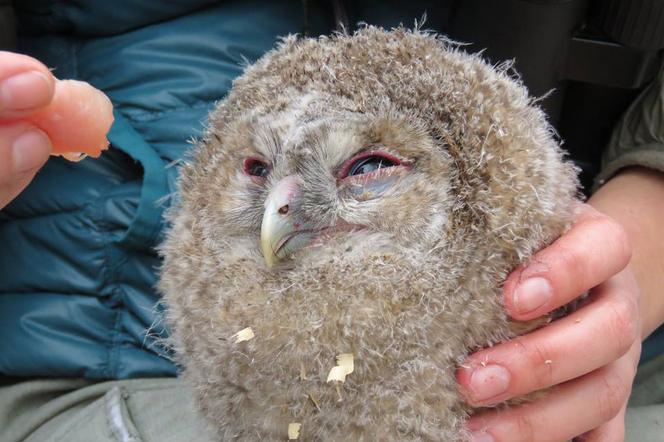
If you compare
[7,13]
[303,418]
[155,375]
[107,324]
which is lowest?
[155,375]

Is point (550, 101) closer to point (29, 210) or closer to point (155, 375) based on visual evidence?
point (155, 375)

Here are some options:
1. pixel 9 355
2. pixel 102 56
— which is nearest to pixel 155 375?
pixel 9 355

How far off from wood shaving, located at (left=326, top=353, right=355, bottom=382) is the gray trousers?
539 millimetres

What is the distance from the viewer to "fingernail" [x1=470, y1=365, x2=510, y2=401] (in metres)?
0.85

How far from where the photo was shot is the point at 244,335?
2.92 feet

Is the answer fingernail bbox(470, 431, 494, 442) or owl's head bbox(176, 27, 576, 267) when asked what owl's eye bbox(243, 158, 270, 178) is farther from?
fingernail bbox(470, 431, 494, 442)

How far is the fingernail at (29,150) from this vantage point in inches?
33.4

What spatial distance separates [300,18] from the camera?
5.32 feet

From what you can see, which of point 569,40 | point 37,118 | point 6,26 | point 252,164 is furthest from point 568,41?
point 6,26

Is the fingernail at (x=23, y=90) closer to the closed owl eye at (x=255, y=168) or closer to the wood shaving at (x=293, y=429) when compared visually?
the closed owl eye at (x=255, y=168)

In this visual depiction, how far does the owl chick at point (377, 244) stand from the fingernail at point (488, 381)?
3 centimetres

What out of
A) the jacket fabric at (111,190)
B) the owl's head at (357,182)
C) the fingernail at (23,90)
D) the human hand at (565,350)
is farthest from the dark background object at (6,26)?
the human hand at (565,350)

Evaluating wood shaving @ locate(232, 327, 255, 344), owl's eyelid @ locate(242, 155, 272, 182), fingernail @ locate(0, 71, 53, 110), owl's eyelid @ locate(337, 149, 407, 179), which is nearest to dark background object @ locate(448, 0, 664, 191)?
owl's eyelid @ locate(337, 149, 407, 179)

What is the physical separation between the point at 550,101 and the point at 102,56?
1085 millimetres
